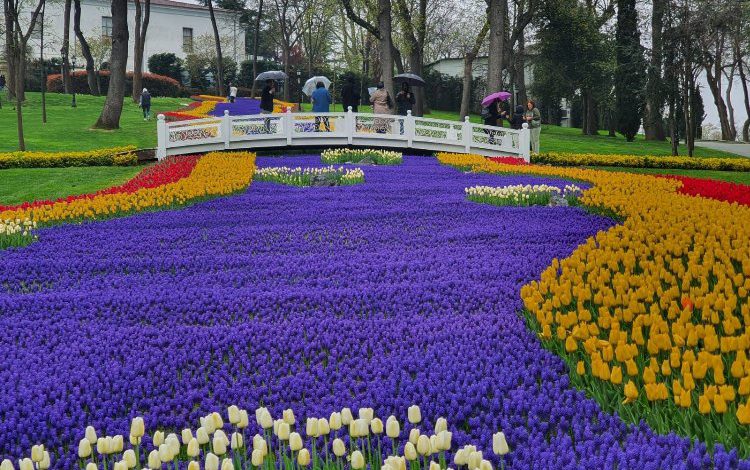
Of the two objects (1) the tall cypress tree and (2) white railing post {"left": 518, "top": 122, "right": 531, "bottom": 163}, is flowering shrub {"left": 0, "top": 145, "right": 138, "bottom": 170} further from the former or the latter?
(1) the tall cypress tree

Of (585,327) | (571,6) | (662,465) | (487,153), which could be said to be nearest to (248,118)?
(487,153)

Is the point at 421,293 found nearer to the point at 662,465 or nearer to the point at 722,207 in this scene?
the point at 662,465

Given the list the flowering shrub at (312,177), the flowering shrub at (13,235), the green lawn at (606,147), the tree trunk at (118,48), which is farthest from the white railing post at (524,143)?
the flowering shrub at (13,235)

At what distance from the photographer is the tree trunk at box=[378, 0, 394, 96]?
1057 inches

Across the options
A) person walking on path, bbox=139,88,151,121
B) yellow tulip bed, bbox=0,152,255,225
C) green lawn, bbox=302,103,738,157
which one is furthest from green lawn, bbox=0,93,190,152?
green lawn, bbox=302,103,738,157

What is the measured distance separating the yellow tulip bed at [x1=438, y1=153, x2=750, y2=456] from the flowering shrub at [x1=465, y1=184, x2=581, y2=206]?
1.93 metres

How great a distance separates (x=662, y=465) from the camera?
3139mm

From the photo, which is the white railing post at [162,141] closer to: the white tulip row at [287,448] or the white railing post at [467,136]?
the white railing post at [467,136]

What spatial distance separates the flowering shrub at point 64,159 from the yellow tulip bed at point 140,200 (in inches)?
250

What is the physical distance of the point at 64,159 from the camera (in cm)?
2038

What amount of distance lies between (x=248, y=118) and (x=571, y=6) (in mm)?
22348

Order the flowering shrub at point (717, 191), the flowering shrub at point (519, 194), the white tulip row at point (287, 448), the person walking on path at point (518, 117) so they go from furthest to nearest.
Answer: the person walking on path at point (518, 117)
the flowering shrub at point (519, 194)
the flowering shrub at point (717, 191)
the white tulip row at point (287, 448)

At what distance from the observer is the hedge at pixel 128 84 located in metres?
52.1

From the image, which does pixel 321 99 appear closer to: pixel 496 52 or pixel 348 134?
pixel 348 134
